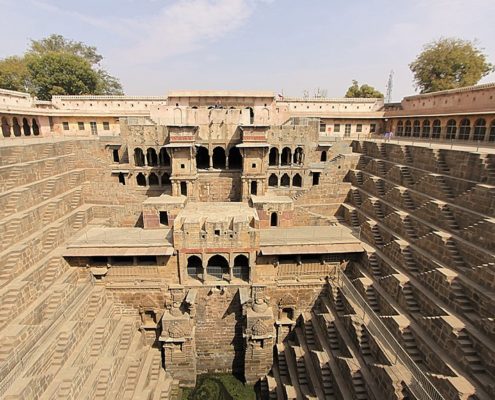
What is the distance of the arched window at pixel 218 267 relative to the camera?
17703 mm

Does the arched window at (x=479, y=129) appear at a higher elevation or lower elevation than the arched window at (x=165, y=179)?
higher

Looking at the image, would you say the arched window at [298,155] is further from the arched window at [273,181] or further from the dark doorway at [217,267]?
the dark doorway at [217,267]

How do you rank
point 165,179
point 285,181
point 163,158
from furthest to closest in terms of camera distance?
1. point 165,179
2. point 285,181
3. point 163,158

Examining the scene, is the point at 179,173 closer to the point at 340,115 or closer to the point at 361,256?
the point at 361,256

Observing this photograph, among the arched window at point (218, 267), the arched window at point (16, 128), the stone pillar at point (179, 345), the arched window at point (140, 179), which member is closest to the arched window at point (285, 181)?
the arched window at point (218, 267)

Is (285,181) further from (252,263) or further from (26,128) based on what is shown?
(26,128)

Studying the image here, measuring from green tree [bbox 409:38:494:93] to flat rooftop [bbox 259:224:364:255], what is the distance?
34.5 meters

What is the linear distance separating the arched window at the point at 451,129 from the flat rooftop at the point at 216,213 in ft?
70.4

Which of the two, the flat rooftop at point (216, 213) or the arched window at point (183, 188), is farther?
the arched window at point (183, 188)

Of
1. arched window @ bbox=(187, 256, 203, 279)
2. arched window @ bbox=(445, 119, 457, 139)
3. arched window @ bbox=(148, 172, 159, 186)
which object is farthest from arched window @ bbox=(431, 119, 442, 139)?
arched window @ bbox=(148, 172, 159, 186)

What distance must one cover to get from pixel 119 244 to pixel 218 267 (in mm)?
6167

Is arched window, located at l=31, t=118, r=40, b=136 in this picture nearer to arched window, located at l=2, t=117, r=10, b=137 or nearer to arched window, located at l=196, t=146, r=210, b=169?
arched window, located at l=2, t=117, r=10, b=137

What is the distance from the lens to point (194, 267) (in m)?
17.8

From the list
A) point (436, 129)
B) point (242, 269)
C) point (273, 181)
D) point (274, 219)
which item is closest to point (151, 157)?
point (273, 181)
